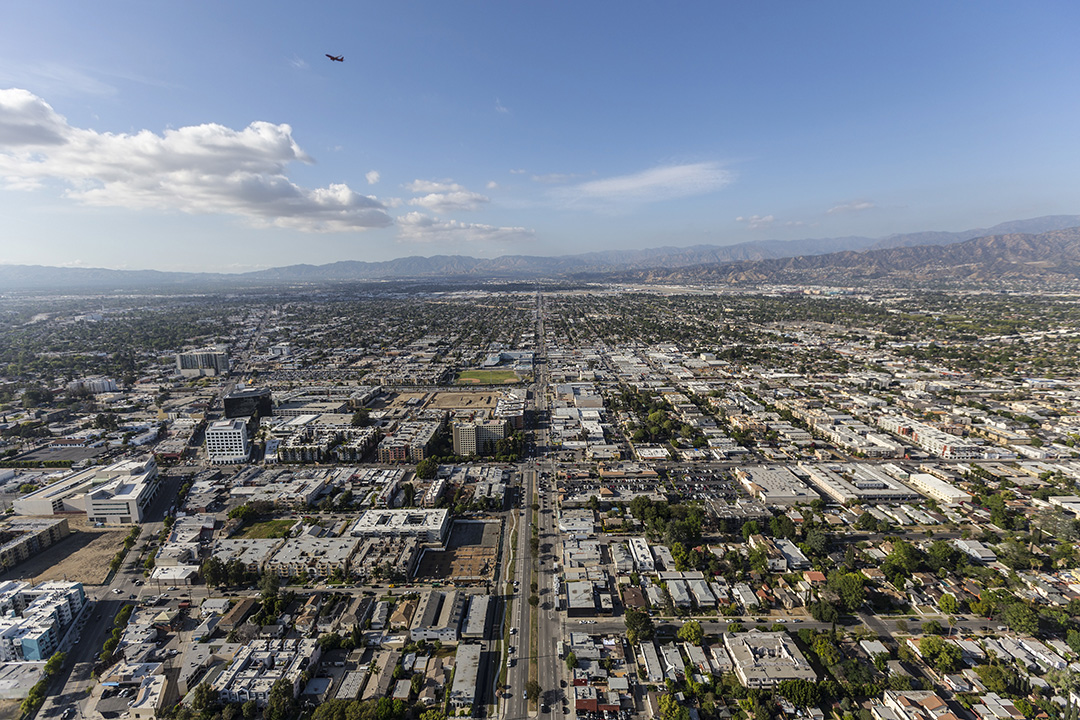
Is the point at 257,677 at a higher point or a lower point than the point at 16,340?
lower

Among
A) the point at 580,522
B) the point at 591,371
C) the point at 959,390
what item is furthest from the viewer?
the point at 591,371

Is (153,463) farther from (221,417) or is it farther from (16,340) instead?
(16,340)

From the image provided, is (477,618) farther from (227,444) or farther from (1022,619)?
(227,444)

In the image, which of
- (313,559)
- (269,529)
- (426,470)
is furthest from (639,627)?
(269,529)

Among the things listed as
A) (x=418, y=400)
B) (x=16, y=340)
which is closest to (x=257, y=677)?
(x=418, y=400)

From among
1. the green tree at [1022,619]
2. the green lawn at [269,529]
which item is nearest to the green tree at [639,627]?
the green tree at [1022,619]

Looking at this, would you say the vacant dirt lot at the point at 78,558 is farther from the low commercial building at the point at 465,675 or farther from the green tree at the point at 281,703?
the low commercial building at the point at 465,675

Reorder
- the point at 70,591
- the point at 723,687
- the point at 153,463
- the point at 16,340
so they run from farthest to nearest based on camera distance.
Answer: the point at 16,340 → the point at 153,463 → the point at 70,591 → the point at 723,687
